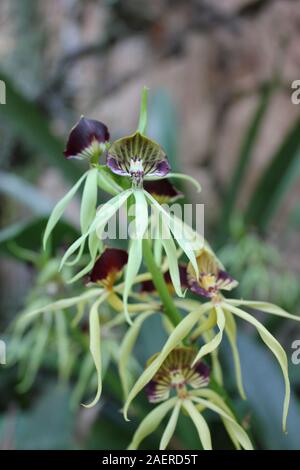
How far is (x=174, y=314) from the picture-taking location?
1.32 feet

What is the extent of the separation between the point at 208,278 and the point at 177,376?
0.08 metres

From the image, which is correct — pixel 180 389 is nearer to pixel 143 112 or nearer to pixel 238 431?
pixel 238 431

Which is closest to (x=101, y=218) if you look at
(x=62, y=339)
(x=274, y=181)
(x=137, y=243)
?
(x=137, y=243)

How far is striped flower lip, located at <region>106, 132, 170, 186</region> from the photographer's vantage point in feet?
1.24

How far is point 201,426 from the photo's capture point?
0.40 metres

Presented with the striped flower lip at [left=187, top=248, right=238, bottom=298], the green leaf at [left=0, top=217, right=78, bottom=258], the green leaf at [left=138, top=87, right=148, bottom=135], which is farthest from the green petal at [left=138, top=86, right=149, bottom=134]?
the green leaf at [left=0, top=217, right=78, bottom=258]

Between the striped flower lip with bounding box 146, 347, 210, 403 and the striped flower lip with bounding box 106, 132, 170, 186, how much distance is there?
145 mm

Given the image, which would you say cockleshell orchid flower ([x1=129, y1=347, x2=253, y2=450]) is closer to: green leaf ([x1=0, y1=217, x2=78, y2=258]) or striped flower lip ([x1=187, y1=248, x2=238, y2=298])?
striped flower lip ([x1=187, y1=248, x2=238, y2=298])

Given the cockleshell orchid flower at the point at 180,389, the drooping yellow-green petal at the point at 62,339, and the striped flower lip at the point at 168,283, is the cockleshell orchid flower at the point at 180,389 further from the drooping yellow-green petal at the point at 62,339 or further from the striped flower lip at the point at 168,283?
the drooping yellow-green petal at the point at 62,339

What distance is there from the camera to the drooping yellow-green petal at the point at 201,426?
40 centimetres

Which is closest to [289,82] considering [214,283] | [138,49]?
[138,49]

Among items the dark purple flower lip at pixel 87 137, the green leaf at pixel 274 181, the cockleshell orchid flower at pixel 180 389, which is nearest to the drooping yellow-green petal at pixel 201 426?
the cockleshell orchid flower at pixel 180 389

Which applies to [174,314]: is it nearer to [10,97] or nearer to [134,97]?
[10,97]

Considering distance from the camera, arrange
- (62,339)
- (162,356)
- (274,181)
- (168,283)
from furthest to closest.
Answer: (274,181)
(62,339)
(168,283)
(162,356)
